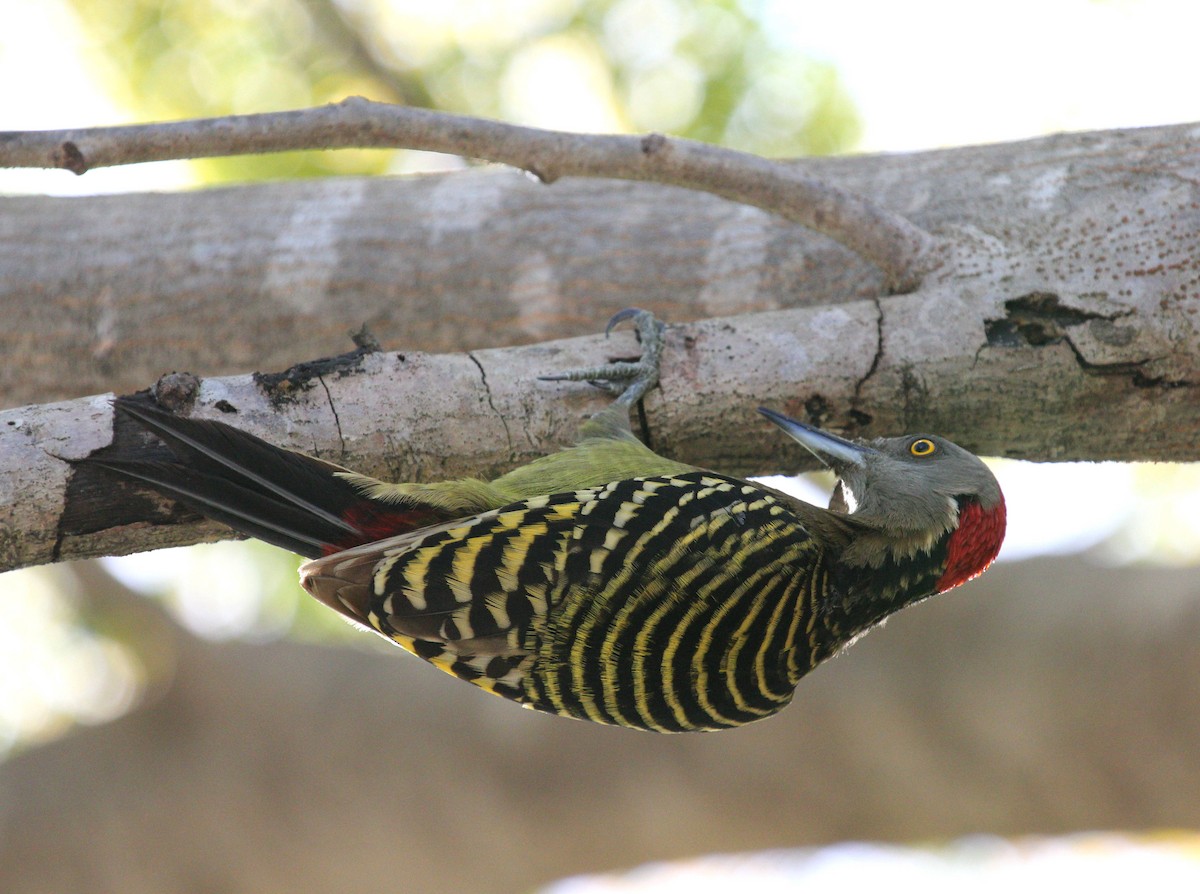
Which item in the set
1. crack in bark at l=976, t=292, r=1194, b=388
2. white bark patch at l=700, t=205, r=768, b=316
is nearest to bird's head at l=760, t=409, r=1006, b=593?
crack in bark at l=976, t=292, r=1194, b=388

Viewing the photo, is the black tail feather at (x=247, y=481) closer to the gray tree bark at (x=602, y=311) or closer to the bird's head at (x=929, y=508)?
the gray tree bark at (x=602, y=311)

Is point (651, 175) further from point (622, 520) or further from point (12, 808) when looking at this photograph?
point (12, 808)

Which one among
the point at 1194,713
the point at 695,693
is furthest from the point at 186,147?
the point at 1194,713

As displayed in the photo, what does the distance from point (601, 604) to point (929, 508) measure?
1039 mm

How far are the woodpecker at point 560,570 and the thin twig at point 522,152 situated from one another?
0.69 m

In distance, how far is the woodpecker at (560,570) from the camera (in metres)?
2.41

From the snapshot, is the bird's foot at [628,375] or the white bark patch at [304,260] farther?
the white bark patch at [304,260]

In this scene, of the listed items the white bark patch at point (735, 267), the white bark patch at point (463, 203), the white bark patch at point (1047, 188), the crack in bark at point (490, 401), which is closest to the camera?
the crack in bark at point (490, 401)

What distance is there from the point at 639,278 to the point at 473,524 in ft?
4.47

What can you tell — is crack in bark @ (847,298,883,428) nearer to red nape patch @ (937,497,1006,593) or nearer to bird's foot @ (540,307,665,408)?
red nape patch @ (937,497,1006,593)

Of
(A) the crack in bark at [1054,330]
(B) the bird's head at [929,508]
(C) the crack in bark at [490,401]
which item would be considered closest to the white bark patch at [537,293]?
(C) the crack in bark at [490,401]

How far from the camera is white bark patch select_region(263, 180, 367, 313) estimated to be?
3.62m

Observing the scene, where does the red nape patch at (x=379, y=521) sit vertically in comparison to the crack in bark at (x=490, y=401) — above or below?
below

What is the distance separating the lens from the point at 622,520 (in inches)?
98.8
